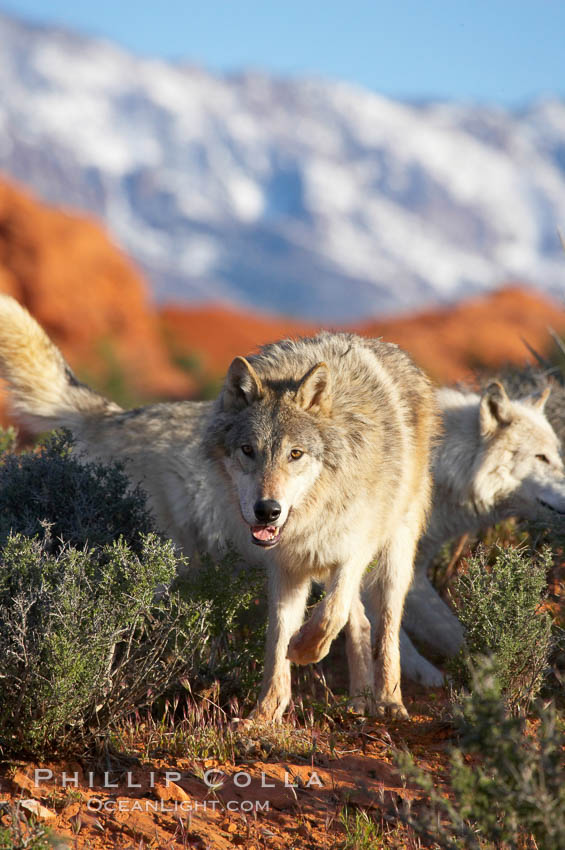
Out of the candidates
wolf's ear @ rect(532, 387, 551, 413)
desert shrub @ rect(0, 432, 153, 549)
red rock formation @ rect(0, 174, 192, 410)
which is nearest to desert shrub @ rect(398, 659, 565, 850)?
desert shrub @ rect(0, 432, 153, 549)

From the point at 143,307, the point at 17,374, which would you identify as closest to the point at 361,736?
the point at 17,374

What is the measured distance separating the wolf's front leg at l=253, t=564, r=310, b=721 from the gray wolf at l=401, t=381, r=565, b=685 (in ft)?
5.60

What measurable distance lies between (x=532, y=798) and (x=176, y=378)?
93.3ft

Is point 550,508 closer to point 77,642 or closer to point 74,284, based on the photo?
point 77,642

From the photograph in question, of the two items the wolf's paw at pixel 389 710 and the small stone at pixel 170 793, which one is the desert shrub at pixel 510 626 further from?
the small stone at pixel 170 793

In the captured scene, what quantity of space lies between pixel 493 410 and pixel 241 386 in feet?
8.43

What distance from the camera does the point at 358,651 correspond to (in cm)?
518

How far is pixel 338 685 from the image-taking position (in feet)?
18.3

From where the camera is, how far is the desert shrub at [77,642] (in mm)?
3648

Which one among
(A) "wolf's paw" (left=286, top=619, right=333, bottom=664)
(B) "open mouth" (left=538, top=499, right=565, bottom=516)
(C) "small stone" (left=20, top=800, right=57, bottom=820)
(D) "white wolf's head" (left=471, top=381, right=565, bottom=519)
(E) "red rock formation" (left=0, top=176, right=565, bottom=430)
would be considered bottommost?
(C) "small stone" (left=20, top=800, right=57, bottom=820)

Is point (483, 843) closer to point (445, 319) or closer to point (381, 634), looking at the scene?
point (381, 634)

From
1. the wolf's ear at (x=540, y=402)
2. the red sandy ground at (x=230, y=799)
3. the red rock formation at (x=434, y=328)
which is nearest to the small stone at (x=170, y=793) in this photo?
the red sandy ground at (x=230, y=799)

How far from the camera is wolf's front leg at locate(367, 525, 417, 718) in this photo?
16.1 ft

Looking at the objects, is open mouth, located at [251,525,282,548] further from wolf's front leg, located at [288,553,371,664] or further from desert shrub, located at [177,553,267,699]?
desert shrub, located at [177,553,267,699]
